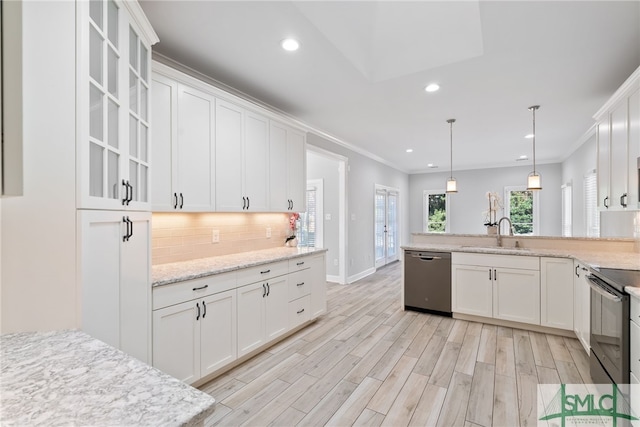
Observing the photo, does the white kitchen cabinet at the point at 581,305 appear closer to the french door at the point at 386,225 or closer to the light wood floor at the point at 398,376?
the light wood floor at the point at 398,376

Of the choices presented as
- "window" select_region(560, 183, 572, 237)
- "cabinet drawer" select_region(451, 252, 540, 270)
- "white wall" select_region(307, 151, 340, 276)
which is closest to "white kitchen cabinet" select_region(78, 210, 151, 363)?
"cabinet drawer" select_region(451, 252, 540, 270)

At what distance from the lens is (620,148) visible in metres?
2.68

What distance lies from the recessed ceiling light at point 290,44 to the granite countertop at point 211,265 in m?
1.84

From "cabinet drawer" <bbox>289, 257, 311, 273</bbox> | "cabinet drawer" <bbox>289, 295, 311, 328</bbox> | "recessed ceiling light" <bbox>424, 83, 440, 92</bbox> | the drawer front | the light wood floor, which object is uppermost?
"recessed ceiling light" <bbox>424, 83, 440, 92</bbox>

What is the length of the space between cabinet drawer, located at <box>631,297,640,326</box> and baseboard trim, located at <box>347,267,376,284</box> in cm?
410

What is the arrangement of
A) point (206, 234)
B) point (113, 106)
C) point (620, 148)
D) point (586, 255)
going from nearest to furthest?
point (113, 106) < point (620, 148) < point (206, 234) < point (586, 255)

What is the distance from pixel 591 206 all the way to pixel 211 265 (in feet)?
20.0

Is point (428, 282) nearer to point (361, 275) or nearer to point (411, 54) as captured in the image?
point (361, 275)

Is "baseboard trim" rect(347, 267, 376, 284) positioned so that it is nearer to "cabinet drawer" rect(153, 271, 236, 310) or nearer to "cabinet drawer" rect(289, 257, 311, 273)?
"cabinet drawer" rect(289, 257, 311, 273)

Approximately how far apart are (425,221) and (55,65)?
29.3ft

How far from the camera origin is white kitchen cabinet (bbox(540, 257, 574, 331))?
3.14 meters

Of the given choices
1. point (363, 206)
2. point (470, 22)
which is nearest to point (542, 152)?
point (363, 206)

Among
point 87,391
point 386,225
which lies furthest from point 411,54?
point 386,225

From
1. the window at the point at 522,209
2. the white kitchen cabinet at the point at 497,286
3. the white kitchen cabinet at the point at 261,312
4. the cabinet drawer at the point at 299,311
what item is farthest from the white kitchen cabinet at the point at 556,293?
the window at the point at 522,209
